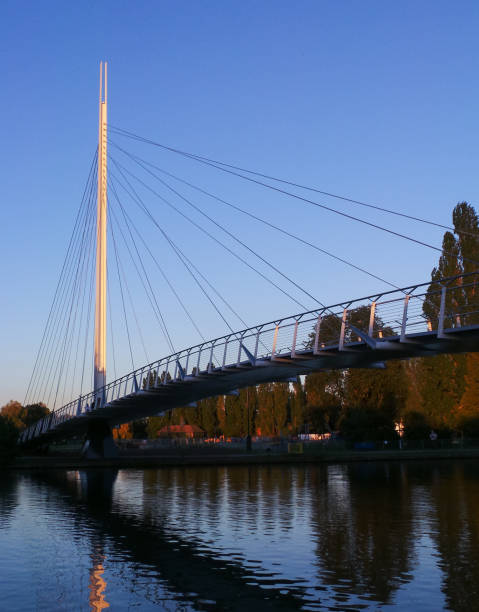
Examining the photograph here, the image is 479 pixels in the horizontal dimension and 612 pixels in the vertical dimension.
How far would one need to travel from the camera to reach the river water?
17078mm

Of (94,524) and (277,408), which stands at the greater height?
(277,408)

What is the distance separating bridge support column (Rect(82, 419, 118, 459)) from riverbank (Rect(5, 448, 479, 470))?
28.2 inches

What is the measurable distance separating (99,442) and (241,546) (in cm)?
3684

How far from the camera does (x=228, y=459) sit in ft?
197

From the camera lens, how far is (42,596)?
1730 centimetres

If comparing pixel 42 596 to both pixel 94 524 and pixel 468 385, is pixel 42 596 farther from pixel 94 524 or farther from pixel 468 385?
pixel 468 385

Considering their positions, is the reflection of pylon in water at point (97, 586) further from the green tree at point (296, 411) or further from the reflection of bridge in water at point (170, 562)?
the green tree at point (296, 411)

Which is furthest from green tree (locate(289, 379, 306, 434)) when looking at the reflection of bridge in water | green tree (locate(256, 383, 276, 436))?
the reflection of bridge in water

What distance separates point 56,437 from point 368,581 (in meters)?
51.9

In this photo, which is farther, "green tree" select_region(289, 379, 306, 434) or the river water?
"green tree" select_region(289, 379, 306, 434)

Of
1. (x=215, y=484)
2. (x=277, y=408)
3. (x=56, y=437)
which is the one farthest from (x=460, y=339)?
(x=277, y=408)

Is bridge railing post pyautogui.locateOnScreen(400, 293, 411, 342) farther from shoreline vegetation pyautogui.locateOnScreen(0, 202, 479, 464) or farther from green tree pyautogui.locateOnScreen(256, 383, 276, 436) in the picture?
green tree pyautogui.locateOnScreen(256, 383, 276, 436)

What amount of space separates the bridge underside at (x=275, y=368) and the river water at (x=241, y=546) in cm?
525

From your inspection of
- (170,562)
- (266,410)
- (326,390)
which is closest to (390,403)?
(326,390)
